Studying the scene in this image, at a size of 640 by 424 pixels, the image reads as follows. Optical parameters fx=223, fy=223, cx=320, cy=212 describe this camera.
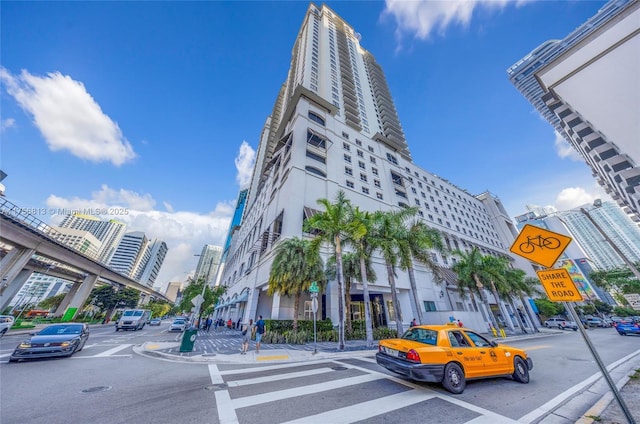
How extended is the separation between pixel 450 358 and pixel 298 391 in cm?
391

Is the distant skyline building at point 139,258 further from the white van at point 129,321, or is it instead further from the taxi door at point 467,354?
the taxi door at point 467,354

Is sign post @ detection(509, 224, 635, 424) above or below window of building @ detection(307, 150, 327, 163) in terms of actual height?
Answer: below

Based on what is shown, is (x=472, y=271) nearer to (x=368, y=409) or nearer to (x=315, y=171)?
(x=315, y=171)

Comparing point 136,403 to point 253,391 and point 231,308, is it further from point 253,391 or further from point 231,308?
point 231,308

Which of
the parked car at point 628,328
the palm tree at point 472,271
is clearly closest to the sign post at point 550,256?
the palm tree at point 472,271

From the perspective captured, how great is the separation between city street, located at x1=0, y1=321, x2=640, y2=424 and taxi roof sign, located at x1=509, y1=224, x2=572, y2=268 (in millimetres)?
2963

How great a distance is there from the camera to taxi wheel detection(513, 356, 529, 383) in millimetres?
6387

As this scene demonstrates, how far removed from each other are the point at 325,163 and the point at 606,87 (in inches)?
1716

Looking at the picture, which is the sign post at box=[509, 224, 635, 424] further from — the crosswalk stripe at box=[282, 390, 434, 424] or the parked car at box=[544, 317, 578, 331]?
the parked car at box=[544, 317, 578, 331]

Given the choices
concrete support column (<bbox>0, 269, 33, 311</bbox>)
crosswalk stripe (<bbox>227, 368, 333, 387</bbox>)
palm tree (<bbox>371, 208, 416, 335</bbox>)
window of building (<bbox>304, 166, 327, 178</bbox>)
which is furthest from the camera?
window of building (<bbox>304, 166, 327, 178</bbox>)

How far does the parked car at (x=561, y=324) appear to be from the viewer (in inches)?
1429

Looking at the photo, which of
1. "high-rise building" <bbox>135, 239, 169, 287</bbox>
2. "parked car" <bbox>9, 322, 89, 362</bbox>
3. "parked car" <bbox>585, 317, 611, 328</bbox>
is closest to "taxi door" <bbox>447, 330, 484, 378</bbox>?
"parked car" <bbox>9, 322, 89, 362</bbox>

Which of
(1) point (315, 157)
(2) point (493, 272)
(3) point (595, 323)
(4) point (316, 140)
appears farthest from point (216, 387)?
(3) point (595, 323)

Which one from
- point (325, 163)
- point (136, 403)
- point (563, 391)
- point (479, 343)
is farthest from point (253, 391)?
point (325, 163)
